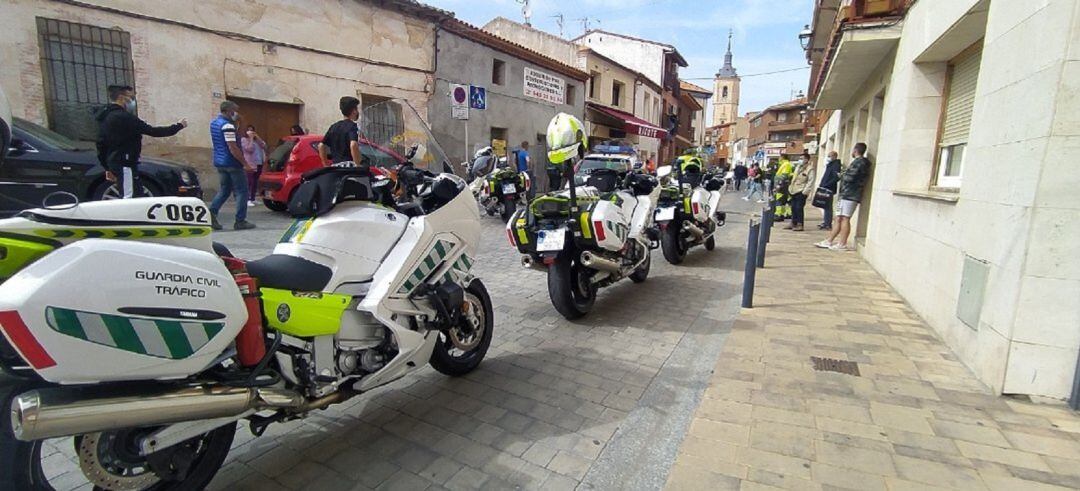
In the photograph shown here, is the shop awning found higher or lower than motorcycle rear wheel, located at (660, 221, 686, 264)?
higher

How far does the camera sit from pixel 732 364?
3.60 meters

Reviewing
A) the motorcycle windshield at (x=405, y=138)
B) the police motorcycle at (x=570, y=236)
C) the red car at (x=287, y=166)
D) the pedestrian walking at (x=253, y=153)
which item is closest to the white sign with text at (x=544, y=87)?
the pedestrian walking at (x=253, y=153)

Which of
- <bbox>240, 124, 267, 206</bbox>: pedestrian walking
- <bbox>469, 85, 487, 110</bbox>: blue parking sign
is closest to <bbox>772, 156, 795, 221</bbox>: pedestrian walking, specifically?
<bbox>469, 85, 487, 110</bbox>: blue parking sign

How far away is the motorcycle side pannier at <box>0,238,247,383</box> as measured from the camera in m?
1.44

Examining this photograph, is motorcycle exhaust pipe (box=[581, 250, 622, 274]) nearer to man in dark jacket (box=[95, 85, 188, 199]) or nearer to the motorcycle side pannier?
the motorcycle side pannier

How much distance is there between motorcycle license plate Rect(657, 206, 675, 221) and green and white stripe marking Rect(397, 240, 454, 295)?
4005 mm

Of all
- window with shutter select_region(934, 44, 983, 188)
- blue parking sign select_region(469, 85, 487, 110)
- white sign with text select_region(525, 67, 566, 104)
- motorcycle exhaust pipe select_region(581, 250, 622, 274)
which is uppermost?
white sign with text select_region(525, 67, 566, 104)

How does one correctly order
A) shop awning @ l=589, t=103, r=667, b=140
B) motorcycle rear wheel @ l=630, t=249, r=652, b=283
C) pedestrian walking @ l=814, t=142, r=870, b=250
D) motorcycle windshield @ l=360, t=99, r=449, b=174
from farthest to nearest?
Result: shop awning @ l=589, t=103, r=667, b=140 → pedestrian walking @ l=814, t=142, r=870, b=250 → motorcycle rear wheel @ l=630, t=249, r=652, b=283 → motorcycle windshield @ l=360, t=99, r=449, b=174

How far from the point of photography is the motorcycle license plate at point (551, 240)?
4.21 meters

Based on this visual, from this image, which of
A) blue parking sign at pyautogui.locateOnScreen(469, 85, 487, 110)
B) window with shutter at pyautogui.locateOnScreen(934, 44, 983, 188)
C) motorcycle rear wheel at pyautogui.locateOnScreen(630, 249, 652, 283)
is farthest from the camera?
blue parking sign at pyautogui.locateOnScreen(469, 85, 487, 110)

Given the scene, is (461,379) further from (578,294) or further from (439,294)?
(578,294)

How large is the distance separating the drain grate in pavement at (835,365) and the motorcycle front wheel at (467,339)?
2261 mm

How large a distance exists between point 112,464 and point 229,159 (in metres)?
6.55

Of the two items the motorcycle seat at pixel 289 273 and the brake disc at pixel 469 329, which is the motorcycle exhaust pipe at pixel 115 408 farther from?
the brake disc at pixel 469 329
